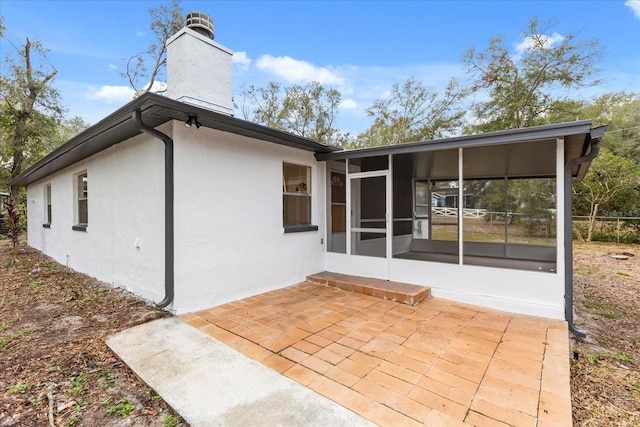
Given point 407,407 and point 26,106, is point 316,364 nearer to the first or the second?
point 407,407

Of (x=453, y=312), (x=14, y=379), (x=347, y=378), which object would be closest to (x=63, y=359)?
(x=14, y=379)

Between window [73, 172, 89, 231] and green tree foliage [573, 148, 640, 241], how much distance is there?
17.2 m

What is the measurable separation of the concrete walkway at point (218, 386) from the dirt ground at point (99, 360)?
0.11 m

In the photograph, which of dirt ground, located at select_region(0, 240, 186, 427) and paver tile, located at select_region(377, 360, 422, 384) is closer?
dirt ground, located at select_region(0, 240, 186, 427)

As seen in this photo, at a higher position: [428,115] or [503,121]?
[428,115]

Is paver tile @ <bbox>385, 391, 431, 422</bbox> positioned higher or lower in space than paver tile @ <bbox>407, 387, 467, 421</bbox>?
higher

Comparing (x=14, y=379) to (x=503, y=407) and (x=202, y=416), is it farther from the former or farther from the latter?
(x=503, y=407)

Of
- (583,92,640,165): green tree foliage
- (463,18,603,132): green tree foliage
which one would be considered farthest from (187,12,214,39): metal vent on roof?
(583,92,640,165): green tree foliage

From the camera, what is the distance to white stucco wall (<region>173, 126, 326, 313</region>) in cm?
400

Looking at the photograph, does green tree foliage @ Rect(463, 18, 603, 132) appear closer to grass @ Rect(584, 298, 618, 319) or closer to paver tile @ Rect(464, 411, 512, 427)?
grass @ Rect(584, 298, 618, 319)

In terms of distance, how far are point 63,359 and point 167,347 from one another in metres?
0.92

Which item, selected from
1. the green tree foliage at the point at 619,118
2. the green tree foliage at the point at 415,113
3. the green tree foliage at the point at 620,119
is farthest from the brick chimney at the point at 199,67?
the green tree foliage at the point at 620,119

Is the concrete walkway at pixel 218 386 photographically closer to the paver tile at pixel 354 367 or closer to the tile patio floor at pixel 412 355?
the tile patio floor at pixel 412 355

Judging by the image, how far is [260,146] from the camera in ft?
16.4
